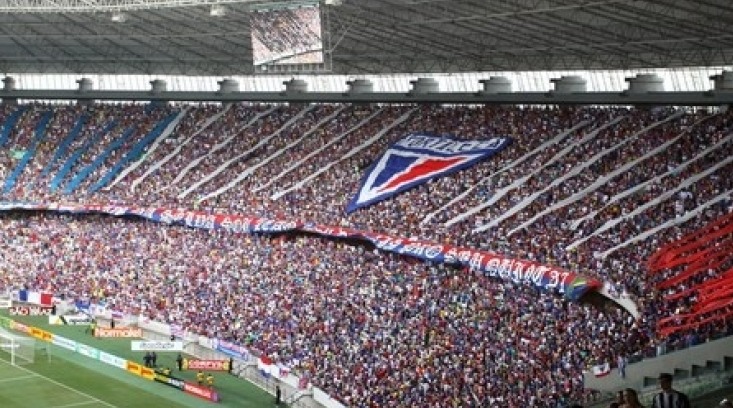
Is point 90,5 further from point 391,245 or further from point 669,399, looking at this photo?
point 669,399

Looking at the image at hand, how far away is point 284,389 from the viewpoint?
39.6 meters

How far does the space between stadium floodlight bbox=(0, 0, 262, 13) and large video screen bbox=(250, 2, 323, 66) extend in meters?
1.09

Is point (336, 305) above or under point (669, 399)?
above

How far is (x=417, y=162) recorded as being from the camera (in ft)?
166

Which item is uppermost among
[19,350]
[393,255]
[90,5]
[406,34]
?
[90,5]

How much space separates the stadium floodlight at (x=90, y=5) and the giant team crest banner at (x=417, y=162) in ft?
35.5

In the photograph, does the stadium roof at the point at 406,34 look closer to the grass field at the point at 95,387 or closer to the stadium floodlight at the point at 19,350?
the grass field at the point at 95,387

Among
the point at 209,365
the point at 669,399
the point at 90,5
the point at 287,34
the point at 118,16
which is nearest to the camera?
the point at 669,399

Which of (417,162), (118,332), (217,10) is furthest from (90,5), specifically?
(417,162)

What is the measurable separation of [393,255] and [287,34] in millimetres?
9547

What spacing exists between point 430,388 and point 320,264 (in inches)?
513

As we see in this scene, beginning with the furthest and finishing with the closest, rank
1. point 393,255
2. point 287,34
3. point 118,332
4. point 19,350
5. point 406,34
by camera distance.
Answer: point 118,332 → point 406,34 → point 19,350 → point 393,255 → point 287,34

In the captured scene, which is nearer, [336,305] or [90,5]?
[336,305]

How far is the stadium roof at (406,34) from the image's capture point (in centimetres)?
4000
